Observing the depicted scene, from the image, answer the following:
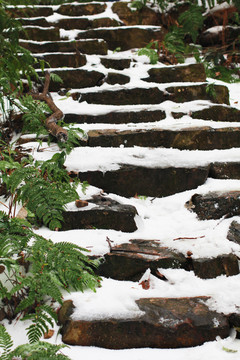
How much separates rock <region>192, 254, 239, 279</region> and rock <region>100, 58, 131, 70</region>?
3.39m

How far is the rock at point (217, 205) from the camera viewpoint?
7.61ft

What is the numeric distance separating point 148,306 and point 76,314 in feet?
1.20

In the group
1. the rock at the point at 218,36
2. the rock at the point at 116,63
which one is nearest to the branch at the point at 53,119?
the rock at the point at 116,63

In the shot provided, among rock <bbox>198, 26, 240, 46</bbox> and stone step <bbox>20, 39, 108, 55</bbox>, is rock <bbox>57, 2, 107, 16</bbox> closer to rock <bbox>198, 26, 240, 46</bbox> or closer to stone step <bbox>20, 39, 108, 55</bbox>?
stone step <bbox>20, 39, 108, 55</bbox>

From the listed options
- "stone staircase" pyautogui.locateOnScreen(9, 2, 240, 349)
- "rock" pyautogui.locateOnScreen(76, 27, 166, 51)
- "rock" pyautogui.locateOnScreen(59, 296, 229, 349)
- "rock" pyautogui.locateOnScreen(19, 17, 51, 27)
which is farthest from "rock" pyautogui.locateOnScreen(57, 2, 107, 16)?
"rock" pyautogui.locateOnScreen(59, 296, 229, 349)

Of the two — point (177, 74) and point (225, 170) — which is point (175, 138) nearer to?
point (225, 170)

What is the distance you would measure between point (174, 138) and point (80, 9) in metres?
4.13

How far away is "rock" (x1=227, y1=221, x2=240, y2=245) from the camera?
6.78 ft

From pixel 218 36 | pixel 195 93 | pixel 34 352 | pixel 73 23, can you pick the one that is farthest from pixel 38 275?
pixel 218 36

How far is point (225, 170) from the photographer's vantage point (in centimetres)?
272

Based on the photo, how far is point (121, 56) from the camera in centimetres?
482

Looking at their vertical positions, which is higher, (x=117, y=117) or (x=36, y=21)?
(x=36, y=21)

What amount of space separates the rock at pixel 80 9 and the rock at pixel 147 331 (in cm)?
566

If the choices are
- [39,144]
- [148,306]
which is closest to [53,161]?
[39,144]
